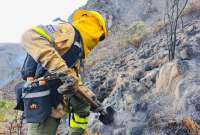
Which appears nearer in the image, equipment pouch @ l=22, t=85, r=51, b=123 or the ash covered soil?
equipment pouch @ l=22, t=85, r=51, b=123

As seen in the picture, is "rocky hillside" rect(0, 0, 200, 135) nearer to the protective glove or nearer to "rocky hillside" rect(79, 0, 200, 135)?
A: "rocky hillside" rect(79, 0, 200, 135)

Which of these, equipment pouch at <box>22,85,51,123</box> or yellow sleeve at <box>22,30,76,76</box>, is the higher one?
yellow sleeve at <box>22,30,76,76</box>

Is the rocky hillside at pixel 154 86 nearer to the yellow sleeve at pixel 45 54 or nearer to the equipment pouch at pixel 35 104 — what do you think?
the equipment pouch at pixel 35 104

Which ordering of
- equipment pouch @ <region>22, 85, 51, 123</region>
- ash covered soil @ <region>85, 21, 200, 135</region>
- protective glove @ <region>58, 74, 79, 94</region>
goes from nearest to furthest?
protective glove @ <region>58, 74, 79, 94</region> → equipment pouch @ <region>22, 85, 51, 123</region> → ash covered soil @ <region>85, 21, 200, 135</region>

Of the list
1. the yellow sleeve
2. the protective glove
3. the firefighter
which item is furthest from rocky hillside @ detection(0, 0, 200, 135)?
the yellow sleeve

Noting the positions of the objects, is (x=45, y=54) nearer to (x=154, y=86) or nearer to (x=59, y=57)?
(x=59, y=57)

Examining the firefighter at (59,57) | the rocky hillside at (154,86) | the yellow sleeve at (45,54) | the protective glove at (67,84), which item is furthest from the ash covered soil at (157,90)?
the yellow sleeve at (45,54)

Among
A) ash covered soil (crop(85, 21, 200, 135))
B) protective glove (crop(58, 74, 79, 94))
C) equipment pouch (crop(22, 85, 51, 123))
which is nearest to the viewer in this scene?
protective glove (crop(58, 74, 79, 94))

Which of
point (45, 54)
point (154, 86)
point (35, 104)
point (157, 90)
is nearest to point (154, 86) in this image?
point (154, 86)

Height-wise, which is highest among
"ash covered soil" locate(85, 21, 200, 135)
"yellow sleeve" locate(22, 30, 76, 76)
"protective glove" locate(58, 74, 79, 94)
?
"yellow sleeve" locate(22, 30, 76, 76)

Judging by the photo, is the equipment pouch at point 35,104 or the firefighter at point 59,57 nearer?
the firefighter at point 59,57

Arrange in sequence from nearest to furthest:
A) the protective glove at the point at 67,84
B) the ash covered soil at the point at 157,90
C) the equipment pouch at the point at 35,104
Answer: the protective glove at the point at 67,84
the equipment pouch at the point at 35,104
the ash covered soil at the point at 157,90

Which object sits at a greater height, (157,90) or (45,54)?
(45,54)

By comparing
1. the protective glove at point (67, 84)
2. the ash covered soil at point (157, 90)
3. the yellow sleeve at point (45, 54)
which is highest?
the yellow sleeve at point (45, 54)
